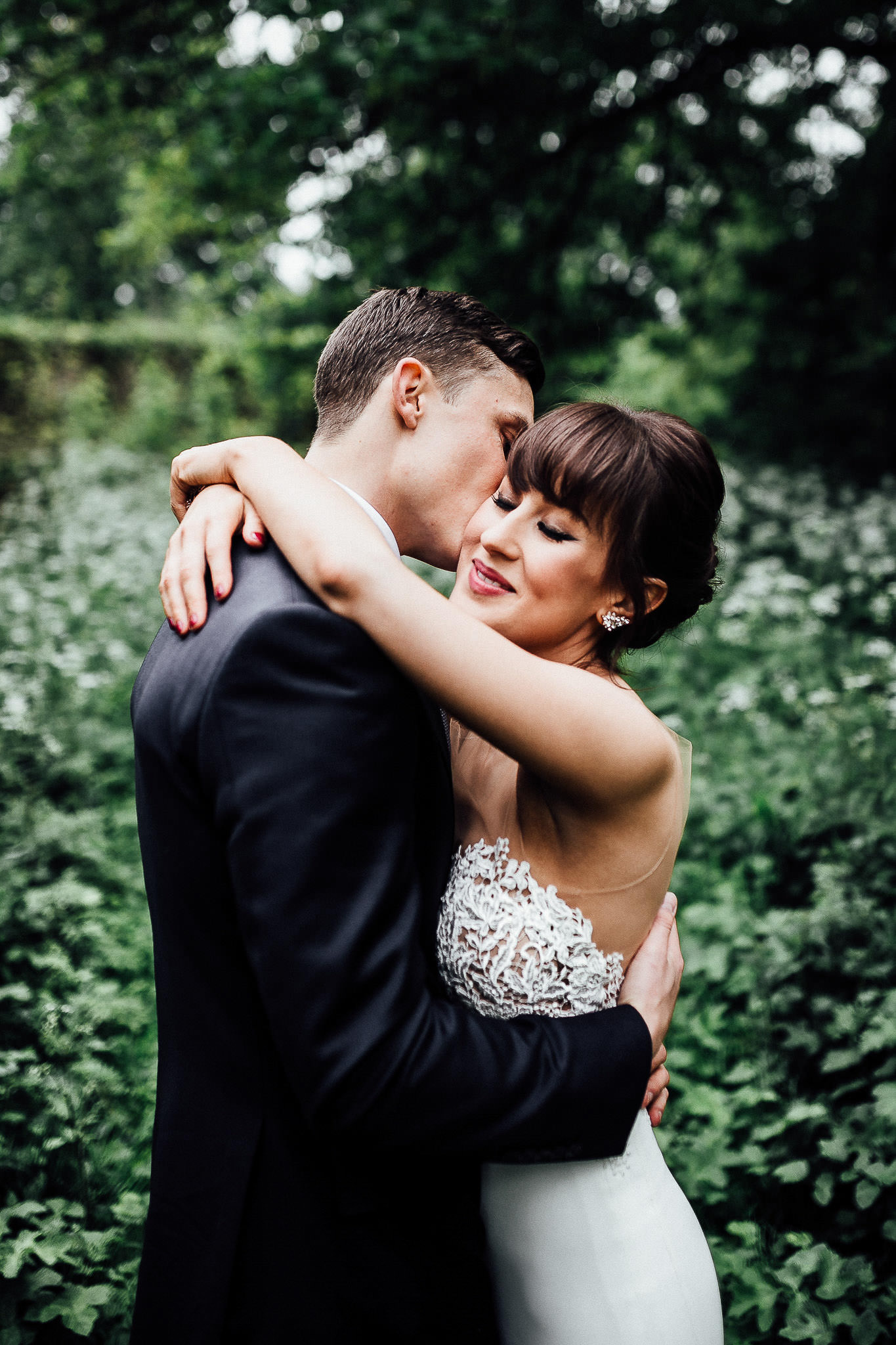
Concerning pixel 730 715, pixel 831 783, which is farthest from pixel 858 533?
pixel 831 783

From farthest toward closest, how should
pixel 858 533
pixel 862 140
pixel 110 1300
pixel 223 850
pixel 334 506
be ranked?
pixel 862 140 < pixel 858 533 < pixel 110 1300 < pixel 334 506 < pixel 223 850

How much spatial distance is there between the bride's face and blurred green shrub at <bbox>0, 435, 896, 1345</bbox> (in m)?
1.89

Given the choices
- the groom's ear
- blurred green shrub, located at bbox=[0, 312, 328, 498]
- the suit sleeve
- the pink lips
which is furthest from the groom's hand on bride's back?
blurred green shrub, located at bbox=[0, 312, 328, 498]

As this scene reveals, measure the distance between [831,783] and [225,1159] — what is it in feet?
12.2

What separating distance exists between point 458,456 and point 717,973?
265 cm

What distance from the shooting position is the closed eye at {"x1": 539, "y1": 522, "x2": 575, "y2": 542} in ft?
5.92

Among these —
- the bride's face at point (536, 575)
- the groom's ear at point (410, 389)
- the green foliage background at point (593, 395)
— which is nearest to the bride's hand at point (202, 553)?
the groom's ear at point (410, 389)

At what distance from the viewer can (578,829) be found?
5.71ft

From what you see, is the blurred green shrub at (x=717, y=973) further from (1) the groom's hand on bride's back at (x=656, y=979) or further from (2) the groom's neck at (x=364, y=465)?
(2) the groom's neck at (x=364, y=465)

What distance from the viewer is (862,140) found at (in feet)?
30.1

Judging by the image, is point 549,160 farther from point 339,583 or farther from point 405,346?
point 339,583

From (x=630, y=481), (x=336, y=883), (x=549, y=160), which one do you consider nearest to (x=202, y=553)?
(x=336, y=883)

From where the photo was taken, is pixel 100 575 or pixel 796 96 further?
pixel 796 96

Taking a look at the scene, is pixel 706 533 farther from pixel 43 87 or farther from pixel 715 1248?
pixel 43 87
